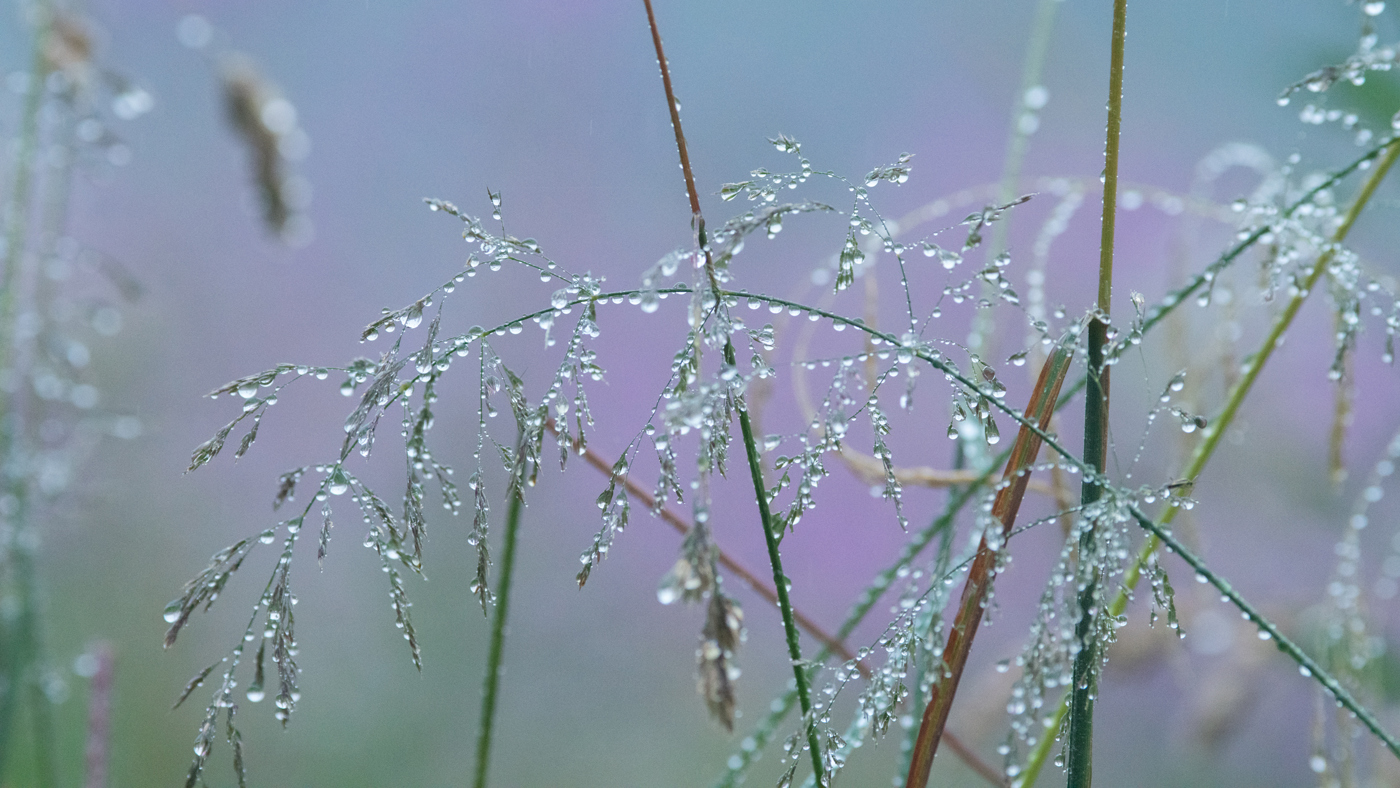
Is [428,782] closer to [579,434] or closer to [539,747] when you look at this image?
[539,747]

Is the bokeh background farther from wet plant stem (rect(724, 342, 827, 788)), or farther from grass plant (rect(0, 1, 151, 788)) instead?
wet plant stem (rect(724, 342, 827, 788))

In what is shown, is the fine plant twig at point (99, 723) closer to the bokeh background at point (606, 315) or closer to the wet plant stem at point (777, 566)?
the wet plant stem at point (777, 566)

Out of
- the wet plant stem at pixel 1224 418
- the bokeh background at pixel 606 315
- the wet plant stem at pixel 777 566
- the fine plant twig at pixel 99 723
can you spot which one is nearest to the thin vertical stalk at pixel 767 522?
the wet plant stem at pixel 777 566

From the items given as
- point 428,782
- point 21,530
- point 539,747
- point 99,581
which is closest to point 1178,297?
point 21,530

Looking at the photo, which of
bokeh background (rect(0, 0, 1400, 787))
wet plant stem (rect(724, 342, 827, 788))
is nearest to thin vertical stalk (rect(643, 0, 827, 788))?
wet plant stem (rect(724, 342, 827, 788))

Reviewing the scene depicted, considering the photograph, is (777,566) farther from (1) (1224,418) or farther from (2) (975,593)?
(1) (1224,418)
